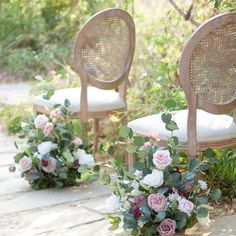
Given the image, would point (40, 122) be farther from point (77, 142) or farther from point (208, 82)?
point (208, 82)

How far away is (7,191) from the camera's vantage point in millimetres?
4594

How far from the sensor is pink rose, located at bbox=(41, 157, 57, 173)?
4.50 metres

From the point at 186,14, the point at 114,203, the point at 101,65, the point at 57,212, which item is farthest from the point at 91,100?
the point at 114,203

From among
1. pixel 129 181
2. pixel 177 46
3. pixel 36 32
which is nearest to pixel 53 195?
pixel 129 181

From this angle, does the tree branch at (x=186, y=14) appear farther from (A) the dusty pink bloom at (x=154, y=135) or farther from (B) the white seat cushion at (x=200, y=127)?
(A) the dusty pink bloom at (x=154, y=135)

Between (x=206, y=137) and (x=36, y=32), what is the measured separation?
24.2 feet

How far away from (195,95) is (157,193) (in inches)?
23.4

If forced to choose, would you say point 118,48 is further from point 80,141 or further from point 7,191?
point 7,191

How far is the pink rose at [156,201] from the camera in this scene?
3.54m

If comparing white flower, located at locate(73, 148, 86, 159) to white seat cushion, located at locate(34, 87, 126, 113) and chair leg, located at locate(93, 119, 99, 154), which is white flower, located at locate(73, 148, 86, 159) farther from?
chair leg, located at locate(93, 119, 99, 154)

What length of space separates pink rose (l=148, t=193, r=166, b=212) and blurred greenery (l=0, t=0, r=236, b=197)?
0.76 metres

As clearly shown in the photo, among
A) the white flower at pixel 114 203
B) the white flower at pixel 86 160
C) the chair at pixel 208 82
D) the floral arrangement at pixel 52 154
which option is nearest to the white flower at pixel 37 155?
the floral arrangement at pixel 52 154

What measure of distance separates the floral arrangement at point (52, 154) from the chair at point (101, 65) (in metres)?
0.32

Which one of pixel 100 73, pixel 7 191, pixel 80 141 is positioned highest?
pixel 100 73
